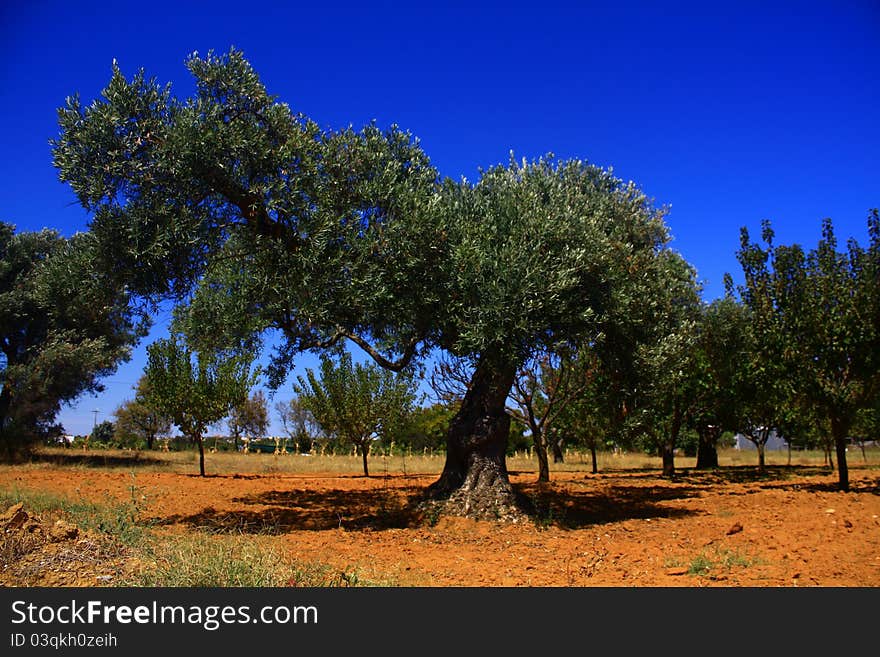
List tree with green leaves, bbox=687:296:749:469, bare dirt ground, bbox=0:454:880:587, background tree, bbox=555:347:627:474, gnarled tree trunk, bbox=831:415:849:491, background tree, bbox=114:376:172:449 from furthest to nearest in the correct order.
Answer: background tree, bbox=114:376:172:449 → tree with green leaves, bbox=687:296:749:469 → background tree, bbox=555:347:627:474 → gnarled tree trunk, bbox=831:415:849:491 → bare dirt ground, bbox=0:454:880:587

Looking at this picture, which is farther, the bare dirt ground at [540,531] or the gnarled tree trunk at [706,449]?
the gnarled tree trunk at [706,449]

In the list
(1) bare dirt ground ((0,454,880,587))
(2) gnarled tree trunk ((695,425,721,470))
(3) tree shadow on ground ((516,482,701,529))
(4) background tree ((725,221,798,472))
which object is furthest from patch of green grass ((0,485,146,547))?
(2) gnarled tree trunk ((695,425,721,470))

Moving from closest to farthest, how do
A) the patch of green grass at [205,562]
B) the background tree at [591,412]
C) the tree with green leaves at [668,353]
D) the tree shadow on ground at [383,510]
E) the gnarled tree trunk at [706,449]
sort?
the patch of green grass at [205,562], the tree shadow on ground at [383,510], the tree with green leaves at [668,353], the background tree at [591,412], the gnarled tree trunk at [706,449]

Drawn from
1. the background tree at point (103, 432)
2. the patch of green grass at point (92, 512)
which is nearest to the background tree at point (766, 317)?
the patch of green grass at point (92, 512)

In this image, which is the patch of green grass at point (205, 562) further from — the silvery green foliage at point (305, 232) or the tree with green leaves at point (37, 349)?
the tree with green leaves at point (37, 349)

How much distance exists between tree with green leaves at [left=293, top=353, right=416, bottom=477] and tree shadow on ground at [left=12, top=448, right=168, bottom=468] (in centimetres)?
907

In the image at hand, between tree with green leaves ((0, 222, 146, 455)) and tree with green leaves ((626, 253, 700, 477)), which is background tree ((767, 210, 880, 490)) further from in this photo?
tree with green leaves ((0, 222, 146, 455))

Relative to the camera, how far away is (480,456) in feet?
44.5

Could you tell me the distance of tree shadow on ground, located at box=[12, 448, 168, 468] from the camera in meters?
27.2

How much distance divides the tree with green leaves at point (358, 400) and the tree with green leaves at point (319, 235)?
43.6ft

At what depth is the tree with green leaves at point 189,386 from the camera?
2381 centimetres

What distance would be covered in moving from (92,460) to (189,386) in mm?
9549

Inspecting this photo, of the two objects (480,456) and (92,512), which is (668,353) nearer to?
(480,456)

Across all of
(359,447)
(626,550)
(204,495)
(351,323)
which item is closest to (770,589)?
(626,550)
